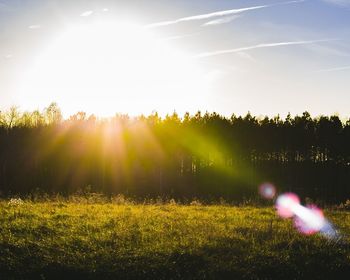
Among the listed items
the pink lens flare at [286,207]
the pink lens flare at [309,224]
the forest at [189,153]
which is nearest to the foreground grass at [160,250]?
the pink lens flare at [309,224]

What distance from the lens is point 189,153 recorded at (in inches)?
2867

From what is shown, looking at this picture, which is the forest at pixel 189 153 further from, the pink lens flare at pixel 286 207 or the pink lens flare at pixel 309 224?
the pink lens flare at pixel 309 224

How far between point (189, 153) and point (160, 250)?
59.9 metres

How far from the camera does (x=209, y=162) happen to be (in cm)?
7775

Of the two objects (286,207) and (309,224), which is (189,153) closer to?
(286,207)

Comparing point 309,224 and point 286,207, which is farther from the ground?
point 309,224

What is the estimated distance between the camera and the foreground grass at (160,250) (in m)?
11.6

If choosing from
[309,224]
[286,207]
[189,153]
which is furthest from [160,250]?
[189,153]

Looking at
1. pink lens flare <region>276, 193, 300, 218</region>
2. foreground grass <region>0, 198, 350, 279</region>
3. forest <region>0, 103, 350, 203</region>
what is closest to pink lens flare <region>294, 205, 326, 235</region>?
foreground grass <region>0, 198, 350, 279</region>

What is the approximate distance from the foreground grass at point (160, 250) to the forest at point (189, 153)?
171 ft

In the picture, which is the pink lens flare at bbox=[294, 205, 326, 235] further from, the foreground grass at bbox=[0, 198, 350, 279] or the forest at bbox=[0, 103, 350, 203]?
the forest at bbox=[0, 103, 350, 203]

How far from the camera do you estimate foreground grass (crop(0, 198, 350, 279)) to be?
11648 mm

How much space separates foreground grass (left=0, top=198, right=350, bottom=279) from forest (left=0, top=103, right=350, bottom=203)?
52038 mm

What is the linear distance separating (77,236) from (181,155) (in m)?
58.7
